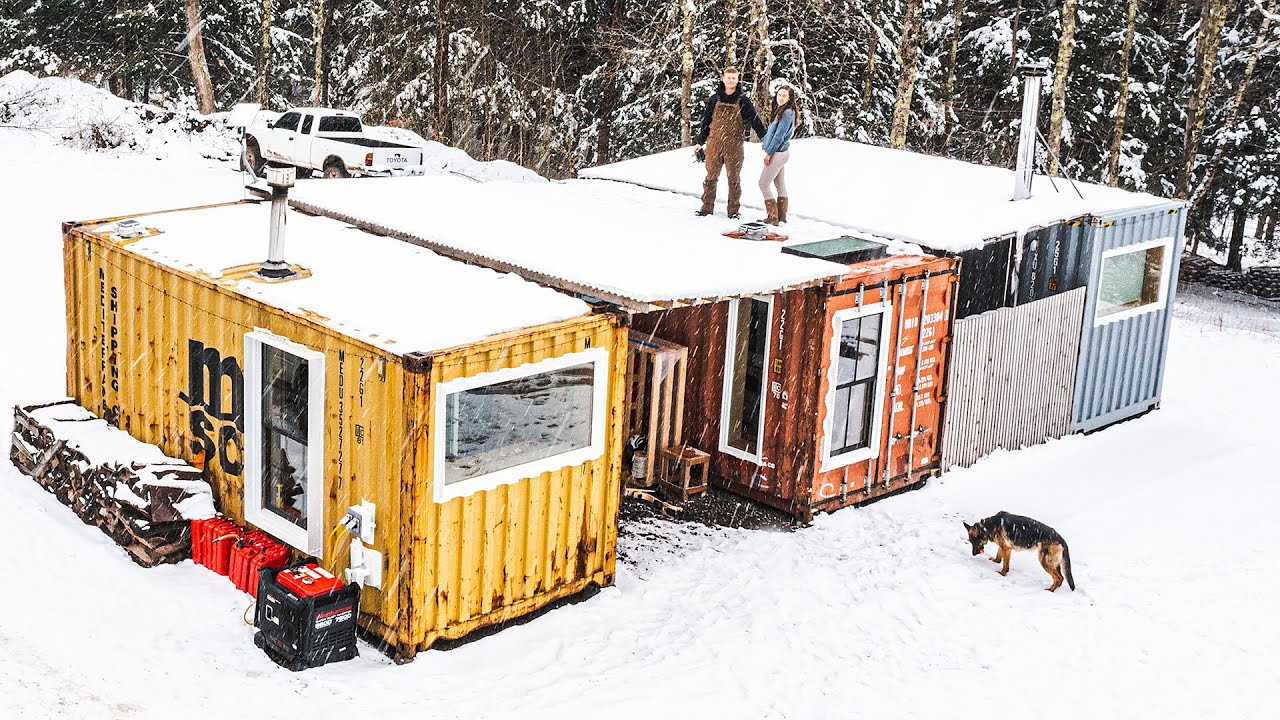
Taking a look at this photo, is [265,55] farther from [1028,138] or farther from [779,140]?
[1028,138]

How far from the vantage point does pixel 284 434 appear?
1036 centimetres

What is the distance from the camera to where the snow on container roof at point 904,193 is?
47.1 ft

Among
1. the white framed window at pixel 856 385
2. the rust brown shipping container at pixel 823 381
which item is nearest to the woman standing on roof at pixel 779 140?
the rust brown shipping container at pixel 823 381

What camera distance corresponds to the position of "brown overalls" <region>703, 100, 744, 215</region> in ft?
46.0

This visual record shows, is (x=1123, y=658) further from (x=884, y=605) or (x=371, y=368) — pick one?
(x=371, y=368)

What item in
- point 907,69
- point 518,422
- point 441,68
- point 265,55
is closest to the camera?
point 518,422

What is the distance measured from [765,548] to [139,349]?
6191 mm

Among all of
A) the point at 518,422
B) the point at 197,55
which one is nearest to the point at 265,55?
the point at 197,55

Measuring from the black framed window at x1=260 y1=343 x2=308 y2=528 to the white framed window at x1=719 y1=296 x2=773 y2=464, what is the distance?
452 centimetres

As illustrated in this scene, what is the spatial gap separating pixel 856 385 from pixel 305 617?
6.22 metres

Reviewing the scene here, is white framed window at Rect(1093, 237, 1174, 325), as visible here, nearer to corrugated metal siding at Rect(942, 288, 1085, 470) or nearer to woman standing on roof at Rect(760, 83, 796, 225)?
corrugated metal siding at Rect(942, 288, 1085, 470)

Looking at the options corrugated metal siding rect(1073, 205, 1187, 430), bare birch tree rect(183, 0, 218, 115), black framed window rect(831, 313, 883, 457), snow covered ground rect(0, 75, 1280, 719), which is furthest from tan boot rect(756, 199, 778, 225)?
bare birch tree rect(183, 0, 218, 115)

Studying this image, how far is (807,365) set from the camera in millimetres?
12398

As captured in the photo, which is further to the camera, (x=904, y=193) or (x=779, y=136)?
(x=904, y=193)
